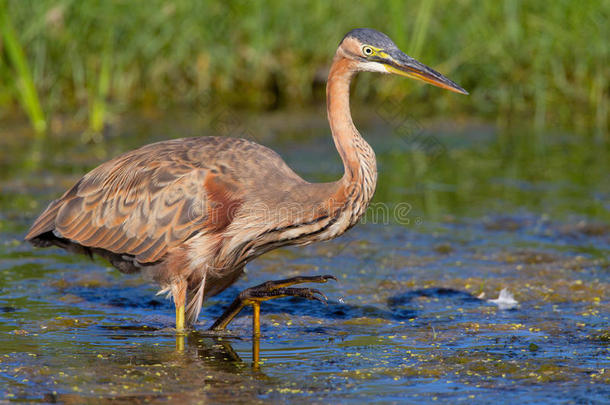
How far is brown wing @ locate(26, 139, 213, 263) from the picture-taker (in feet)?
19.5

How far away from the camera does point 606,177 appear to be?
9734mm

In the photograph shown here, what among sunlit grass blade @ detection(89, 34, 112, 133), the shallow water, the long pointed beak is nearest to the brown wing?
the shallow water

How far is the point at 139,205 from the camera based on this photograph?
20.4 feet

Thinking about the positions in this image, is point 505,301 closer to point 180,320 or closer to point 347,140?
point 347,140

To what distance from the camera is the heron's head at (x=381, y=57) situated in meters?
5.78

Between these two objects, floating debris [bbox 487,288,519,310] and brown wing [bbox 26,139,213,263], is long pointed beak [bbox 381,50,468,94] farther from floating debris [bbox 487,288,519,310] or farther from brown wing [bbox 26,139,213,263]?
floating debris [bbox 487,288,519,310]

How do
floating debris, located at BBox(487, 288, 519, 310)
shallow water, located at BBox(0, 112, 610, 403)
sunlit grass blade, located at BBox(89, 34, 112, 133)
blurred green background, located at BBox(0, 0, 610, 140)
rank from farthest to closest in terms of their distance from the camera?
blurred green background, located at BBox(0, 0, 610, 140) → sunlit grass blade, located at BBox(89, 34, 112, 133) → floating debris, located at BBox(487, 288, 519, 310) → shallow water, located at BBox(0, 112, 610, 403)

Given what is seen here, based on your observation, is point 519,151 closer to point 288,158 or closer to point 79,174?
point 288,158

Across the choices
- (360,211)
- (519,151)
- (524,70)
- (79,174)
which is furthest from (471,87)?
(360,211)

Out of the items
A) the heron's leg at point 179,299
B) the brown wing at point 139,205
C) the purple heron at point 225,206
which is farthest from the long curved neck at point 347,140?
the heron's leg at point 179,299

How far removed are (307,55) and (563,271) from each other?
663 centimetres

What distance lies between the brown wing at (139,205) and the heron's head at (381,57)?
116 centimetres

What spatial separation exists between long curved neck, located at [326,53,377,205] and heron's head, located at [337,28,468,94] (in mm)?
75

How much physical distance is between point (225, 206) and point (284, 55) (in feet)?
24.5
